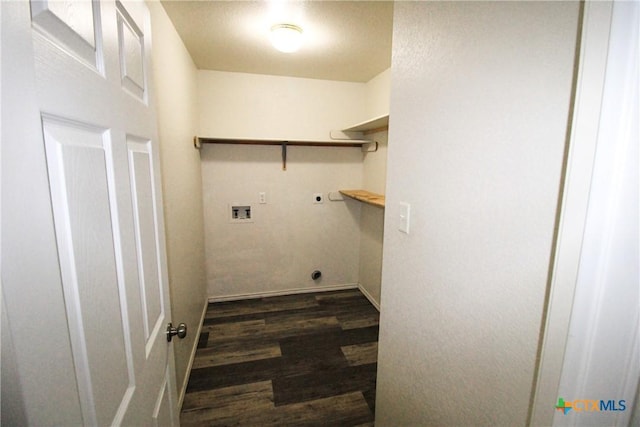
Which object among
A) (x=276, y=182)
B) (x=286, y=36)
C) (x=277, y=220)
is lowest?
(x=277, y=220)

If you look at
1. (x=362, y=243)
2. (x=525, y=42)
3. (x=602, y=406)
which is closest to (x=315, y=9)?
(x=525, y=42)

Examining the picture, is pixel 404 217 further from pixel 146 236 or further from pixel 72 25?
pixel 72 25

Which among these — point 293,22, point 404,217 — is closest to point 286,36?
point 293,22

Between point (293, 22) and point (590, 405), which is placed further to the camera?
point (293, 22)

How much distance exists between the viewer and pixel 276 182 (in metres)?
2.97

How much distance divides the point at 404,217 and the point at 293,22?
152cm

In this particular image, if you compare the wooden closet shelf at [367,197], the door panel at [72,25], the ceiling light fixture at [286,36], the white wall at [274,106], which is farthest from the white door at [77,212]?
the white wall at [274,106]

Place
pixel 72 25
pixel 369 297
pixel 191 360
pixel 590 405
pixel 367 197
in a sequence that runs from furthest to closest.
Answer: pixel 369 297
pixel 367 197
pixel 191 360
pixel 590 405
pixel 72 25

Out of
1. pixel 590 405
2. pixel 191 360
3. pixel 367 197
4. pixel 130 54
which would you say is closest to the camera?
pixel 590 405

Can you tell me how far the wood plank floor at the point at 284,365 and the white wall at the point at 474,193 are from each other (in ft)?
2.27

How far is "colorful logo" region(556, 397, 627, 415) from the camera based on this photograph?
0.54 metres

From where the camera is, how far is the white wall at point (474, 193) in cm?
62

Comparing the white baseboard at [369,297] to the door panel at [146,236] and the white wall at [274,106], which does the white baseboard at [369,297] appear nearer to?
the white wall at [274,106]

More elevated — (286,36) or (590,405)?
(286,36)
